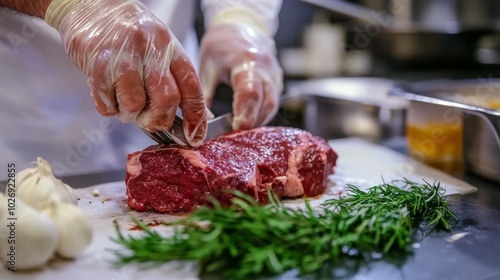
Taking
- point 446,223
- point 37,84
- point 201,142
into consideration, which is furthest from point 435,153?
point 37,84

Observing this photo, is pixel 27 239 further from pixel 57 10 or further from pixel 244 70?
pixel 244 70

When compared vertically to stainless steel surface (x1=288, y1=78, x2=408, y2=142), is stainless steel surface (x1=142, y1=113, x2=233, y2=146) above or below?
above

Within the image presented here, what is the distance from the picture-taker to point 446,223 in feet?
5.33

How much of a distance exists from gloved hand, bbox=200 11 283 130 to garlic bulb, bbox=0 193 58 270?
0.98 m

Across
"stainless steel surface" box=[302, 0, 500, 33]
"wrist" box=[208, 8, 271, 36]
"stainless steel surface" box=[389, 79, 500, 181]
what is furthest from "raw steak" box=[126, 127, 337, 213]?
"stainless steel surface" box=[302, 0, 500, 33]

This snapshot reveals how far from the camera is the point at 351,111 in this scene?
11.6 feet

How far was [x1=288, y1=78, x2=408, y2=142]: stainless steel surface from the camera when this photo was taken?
125 inches

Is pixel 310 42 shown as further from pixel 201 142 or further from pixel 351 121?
pixel 201 142

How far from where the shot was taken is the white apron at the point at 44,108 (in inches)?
88.7

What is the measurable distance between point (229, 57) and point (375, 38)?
123 inches

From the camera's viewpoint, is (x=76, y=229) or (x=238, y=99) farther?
(x=238, y=99)

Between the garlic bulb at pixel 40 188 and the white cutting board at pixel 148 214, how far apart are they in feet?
0.47

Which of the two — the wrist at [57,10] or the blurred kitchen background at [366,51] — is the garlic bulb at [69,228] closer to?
the wrist at [57,10]

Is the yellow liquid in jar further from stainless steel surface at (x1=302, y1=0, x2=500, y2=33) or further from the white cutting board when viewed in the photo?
stainless steel surface at (x1=302, y1=0, x2=500, y2=33)
